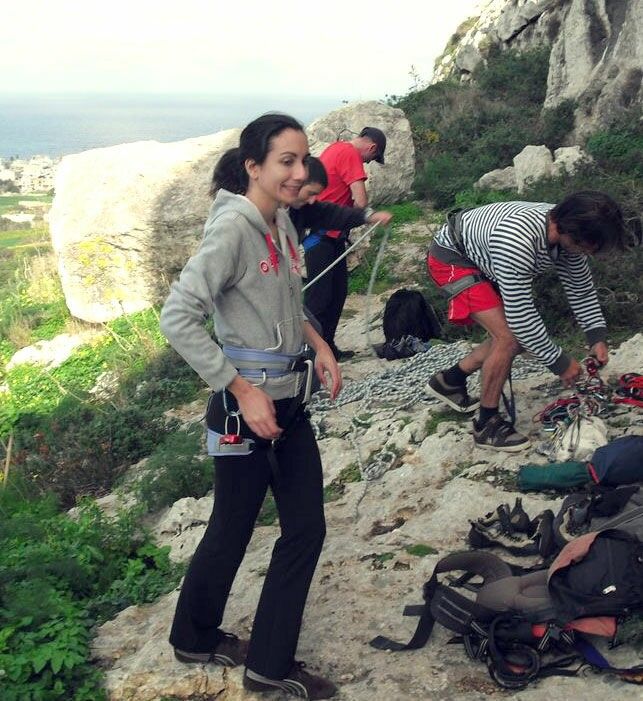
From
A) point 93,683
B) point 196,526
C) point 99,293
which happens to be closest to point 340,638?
point 93,683

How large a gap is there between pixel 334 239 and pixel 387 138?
7563mm

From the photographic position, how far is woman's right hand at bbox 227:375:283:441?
2.90m

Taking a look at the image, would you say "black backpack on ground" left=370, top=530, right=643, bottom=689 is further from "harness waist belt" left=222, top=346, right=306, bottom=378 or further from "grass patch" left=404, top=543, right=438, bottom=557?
"harness waist belt" left=222, top=346, right=306, bottom=378

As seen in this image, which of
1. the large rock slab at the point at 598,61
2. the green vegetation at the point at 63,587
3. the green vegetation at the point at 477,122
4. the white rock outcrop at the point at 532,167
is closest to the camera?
the green vegetation at the point at 63,587

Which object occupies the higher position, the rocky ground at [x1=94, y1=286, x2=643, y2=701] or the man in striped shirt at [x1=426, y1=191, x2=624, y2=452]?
the man in striped shirt at [x1=426, y1=191, x2=624, y2=452]

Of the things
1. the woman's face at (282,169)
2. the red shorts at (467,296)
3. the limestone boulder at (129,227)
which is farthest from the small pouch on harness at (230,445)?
the limestone boulder at (129,227)

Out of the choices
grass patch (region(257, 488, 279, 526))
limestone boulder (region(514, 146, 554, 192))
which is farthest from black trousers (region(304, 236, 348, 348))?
limestone boulder (region(514, 146, 554, 192))

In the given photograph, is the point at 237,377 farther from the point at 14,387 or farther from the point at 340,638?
the point at 14,387

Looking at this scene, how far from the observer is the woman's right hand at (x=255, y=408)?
2.90 m

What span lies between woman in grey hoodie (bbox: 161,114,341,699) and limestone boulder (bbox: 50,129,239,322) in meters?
9.36

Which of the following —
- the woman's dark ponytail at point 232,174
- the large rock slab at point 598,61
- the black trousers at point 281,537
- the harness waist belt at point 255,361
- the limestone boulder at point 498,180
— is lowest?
the black trousers at point 281,537

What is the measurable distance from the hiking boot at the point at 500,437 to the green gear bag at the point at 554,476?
0.49 m

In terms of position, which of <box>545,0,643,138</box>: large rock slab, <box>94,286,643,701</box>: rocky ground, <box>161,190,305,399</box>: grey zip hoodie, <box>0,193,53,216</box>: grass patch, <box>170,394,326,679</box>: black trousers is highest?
<box>545,0,643,138</box>: large rock slab

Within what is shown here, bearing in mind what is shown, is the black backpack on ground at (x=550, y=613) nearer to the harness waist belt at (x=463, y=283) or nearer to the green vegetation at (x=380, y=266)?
the harness waist belt at (x=463, y=283)
